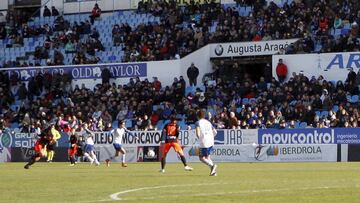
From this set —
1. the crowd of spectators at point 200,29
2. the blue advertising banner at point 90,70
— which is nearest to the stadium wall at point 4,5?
the crowd of spectators at point 200,29

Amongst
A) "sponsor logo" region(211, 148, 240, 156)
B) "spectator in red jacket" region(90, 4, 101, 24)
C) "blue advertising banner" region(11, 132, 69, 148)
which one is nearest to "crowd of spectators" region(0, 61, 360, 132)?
"blue advertising banner" region(11, 132, 69, 148)

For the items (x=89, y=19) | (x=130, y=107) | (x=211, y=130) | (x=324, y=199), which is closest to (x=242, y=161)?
(x=130, y=107)

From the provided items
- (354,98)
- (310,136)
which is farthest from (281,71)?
(310,136)

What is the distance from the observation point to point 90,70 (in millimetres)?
61594

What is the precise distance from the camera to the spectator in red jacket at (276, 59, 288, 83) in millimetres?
53312

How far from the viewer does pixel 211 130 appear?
3042cm

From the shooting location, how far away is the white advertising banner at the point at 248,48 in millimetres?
55812

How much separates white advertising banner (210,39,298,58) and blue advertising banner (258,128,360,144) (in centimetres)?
928

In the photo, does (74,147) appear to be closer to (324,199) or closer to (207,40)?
(207,40)

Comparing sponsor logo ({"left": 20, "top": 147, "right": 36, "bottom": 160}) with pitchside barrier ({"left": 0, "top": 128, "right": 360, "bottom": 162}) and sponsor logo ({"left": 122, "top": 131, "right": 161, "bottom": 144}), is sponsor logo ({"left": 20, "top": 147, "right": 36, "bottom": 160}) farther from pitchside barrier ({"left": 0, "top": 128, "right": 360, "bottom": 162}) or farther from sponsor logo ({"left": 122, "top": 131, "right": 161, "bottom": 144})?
sponsor logo ({"left": 122, "top": 131, "right": 161, "bottom": 144})

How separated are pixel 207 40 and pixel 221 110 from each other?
28.0ft

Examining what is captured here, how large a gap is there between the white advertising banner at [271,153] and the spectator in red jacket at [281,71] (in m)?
7.33

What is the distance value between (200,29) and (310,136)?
50.6 ft

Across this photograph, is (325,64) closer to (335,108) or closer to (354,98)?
(354,98)
